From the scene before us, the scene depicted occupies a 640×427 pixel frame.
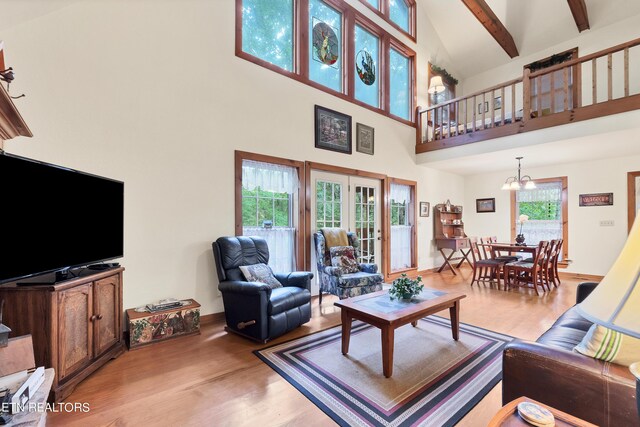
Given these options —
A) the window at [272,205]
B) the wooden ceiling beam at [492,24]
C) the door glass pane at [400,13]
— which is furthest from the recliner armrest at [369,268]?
the wooden ceiling beam at [492,24]

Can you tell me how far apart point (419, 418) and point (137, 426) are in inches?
66.2

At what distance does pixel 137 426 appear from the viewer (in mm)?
1712

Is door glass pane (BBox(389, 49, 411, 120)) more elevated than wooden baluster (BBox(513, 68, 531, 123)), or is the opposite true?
door glass pane (BBox(389, 49, 411, 120))

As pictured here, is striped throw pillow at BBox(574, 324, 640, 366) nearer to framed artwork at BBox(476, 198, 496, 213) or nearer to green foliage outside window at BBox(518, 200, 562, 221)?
green foliage outside window at BBox(518, 200, 562, 221)

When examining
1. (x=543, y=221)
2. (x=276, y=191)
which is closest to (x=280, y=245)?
(x=276, y=191)

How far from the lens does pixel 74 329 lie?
2098 millimetres

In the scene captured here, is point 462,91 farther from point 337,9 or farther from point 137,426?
point 137,426

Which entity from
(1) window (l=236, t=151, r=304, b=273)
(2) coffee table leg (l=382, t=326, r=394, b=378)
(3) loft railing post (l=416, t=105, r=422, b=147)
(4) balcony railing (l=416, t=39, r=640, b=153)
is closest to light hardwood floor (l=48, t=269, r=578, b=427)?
(2) coffee table leg (l=382, t=326, r=394, b=378)

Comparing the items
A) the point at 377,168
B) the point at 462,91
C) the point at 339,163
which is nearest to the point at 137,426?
the point at 339,163

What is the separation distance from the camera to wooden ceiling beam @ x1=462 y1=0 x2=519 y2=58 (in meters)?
5.80

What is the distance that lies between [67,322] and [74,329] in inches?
4.0

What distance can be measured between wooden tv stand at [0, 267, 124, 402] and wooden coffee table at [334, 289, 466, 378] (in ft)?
6.43

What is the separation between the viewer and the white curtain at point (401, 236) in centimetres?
597

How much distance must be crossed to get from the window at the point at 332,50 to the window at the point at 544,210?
11.1ft
